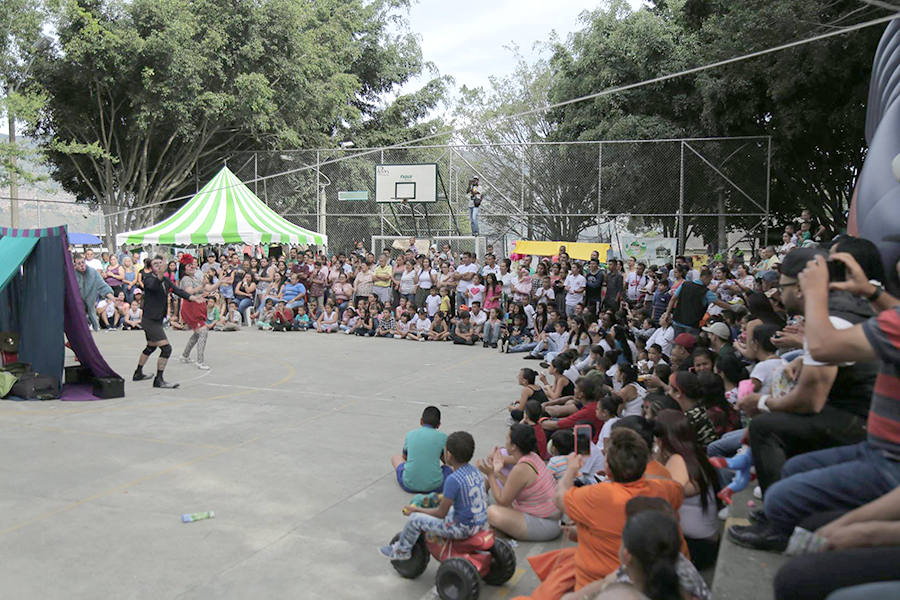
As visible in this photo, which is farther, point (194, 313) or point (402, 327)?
point (402, 327)

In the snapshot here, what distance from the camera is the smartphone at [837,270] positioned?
3350mm

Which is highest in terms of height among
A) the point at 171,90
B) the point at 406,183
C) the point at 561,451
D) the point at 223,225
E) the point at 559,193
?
the point at 171,90

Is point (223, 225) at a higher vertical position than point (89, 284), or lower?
higher

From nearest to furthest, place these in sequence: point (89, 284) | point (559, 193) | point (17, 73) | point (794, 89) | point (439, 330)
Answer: point (89, 284)
point (439, 330)
point (794, 89)
point (559, 193)
point (17, 73)

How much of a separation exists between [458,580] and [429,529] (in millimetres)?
402

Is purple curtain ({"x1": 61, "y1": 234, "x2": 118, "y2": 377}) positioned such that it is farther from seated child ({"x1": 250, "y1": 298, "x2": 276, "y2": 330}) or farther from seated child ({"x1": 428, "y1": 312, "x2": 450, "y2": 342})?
seated child ({"x1": 250, "y1": 298, "x2": 276, "y2": 330})

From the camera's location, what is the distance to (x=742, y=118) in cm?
2045

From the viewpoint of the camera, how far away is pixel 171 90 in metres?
23.7

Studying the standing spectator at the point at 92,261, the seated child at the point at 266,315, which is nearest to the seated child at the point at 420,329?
the seated child at the point at 266,315

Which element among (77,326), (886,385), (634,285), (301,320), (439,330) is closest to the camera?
(886,385)

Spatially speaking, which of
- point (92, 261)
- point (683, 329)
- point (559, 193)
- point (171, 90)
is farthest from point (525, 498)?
point (171, 90)

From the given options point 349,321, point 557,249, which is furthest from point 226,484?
point 557,249

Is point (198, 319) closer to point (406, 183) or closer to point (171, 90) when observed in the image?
point (406, 183)

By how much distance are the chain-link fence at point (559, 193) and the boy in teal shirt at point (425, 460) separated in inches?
502
